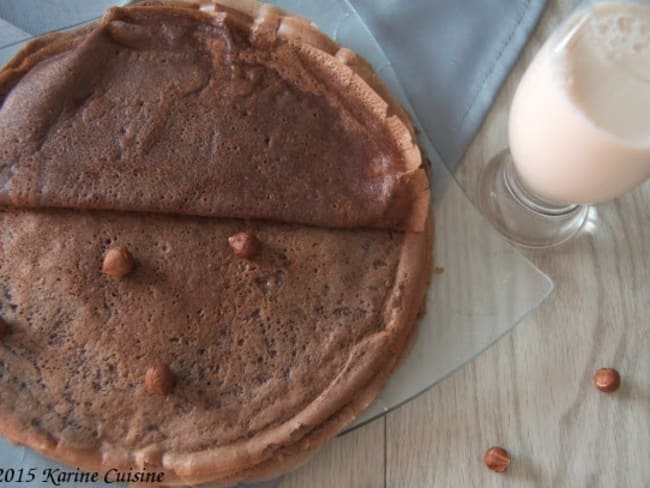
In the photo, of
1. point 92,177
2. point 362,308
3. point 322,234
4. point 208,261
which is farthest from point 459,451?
point 92,177

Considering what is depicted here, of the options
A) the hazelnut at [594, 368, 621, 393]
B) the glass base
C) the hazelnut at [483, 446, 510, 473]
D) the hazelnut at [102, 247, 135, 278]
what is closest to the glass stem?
the glass base

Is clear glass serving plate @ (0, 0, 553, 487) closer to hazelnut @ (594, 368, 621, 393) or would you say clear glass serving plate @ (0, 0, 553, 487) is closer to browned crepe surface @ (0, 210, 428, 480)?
browned crepe surface @ (0, 210, 428, 480)

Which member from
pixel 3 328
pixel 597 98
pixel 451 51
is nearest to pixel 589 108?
pixel 597 98

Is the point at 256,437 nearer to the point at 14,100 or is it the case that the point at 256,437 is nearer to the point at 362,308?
the point at 362,308

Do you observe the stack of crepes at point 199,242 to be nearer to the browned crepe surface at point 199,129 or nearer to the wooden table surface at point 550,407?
the browned crepe surface at point 199,129

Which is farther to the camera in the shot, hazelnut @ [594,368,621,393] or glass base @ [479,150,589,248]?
glass base @ [479,150,589,248]

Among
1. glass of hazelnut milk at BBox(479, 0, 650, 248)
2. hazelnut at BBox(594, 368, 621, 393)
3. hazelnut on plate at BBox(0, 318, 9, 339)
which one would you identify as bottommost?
hazelnut on plate at BBox(0, 318, 9, 339)

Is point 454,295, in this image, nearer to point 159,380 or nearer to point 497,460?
point 497,460
